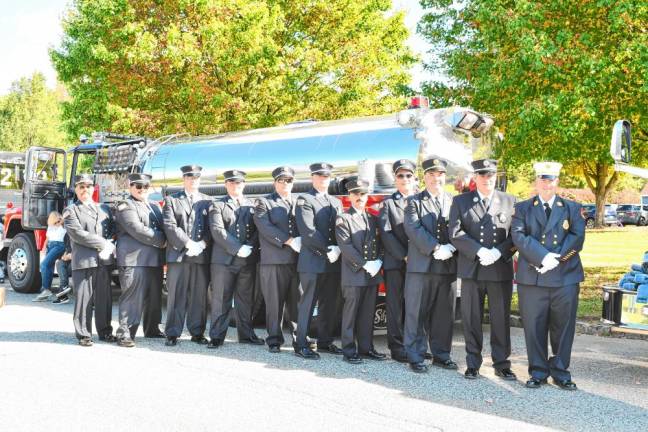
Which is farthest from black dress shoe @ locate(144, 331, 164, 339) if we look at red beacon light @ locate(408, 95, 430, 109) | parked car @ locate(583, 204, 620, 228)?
parked car @ locate(583, 204, 620, 228)

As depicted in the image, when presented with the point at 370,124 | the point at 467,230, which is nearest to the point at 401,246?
the point at 467,230

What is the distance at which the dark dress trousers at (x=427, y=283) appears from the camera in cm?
721

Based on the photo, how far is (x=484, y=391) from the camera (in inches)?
250

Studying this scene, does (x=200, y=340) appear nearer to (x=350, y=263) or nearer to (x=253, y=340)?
(x=253, y=340)

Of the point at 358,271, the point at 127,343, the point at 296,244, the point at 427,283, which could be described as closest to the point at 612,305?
the point at 427,283

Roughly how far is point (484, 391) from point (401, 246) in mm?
1811

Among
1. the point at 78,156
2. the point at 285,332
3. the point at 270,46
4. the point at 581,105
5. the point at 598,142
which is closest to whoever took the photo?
the point at 285,332

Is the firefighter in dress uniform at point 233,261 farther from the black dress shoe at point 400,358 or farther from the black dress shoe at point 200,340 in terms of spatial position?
the black dress shoe at point 400,358

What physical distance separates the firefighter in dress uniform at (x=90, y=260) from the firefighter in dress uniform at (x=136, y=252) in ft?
0.59

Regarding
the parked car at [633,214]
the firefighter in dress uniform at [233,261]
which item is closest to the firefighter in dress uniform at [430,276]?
the firefighter in dress uniform at [233,261]

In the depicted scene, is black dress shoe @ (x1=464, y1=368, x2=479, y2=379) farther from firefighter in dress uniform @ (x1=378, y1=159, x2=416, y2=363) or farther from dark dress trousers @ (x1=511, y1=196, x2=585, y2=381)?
firefighter in dress uniform @ (x1=378, y1=159, x2=416, y2=363)

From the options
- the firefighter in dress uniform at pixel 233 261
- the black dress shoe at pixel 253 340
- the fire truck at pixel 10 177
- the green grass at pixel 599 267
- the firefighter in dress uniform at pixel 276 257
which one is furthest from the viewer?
the fire truck at pixel 10 177

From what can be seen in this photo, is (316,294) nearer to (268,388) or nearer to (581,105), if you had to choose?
(268,388)

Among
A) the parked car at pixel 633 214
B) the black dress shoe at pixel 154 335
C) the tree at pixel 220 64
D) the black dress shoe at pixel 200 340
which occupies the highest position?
the tree at pixel 220 64
